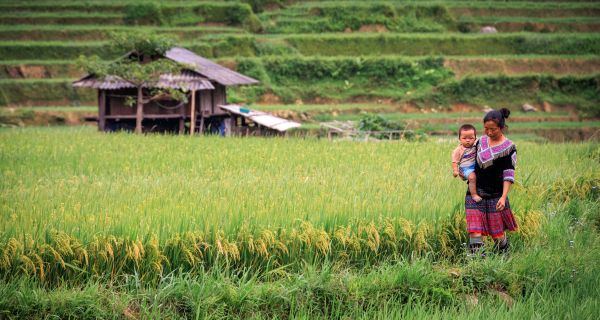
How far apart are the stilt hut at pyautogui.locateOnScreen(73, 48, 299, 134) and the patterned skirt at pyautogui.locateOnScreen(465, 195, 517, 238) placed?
1243 centimetres

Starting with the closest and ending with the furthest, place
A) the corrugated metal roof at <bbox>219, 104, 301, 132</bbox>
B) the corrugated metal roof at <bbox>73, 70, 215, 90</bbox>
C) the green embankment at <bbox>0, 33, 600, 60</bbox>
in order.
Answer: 1. the corrugated metal roof at <bbox>73, 70, 215, 90</bbox>
2. the corrugated metal roof at <bbox>219, 104, 301, 132</bbox>
3. the green embankment at <bbox>0, 33, 600, 60</bbox>

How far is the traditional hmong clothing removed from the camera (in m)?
5.43

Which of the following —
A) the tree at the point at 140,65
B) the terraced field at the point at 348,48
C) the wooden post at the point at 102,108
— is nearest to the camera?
the tree at the point at 140,65

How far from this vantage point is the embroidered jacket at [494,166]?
17.7ft

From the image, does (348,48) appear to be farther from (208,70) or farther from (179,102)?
(179,102)

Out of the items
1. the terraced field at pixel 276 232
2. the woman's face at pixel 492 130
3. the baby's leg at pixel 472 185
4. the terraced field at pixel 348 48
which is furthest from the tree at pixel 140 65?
the woman's face at pixel 492 130

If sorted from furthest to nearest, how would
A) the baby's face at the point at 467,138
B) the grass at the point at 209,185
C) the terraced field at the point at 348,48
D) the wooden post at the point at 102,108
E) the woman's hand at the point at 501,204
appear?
the terraced field at the point at 348,48, the wooden post at the point at 102,108, the baby's face at the point at 467,138, the woman's hand at the point at 501,204, the grass at the point at 209,185

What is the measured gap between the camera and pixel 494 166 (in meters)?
5.46

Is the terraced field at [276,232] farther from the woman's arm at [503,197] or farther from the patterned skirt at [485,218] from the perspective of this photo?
the woman's arm at [503,197]

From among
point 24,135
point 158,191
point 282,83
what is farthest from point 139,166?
point 282,83

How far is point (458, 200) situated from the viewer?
252 inches

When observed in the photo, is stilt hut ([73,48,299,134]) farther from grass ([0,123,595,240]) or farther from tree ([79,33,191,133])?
grass ([0,123,595,240])

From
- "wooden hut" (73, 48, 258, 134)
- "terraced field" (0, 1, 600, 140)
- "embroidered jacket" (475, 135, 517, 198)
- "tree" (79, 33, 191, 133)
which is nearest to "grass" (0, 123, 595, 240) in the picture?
"embroidered jacket" (475, 135, 517, 198)

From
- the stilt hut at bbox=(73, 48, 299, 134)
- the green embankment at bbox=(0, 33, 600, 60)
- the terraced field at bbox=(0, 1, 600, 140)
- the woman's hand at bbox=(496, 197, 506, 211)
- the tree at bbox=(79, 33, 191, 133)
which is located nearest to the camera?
the woman's hand at bbox=(496, 197, 506, 211)
